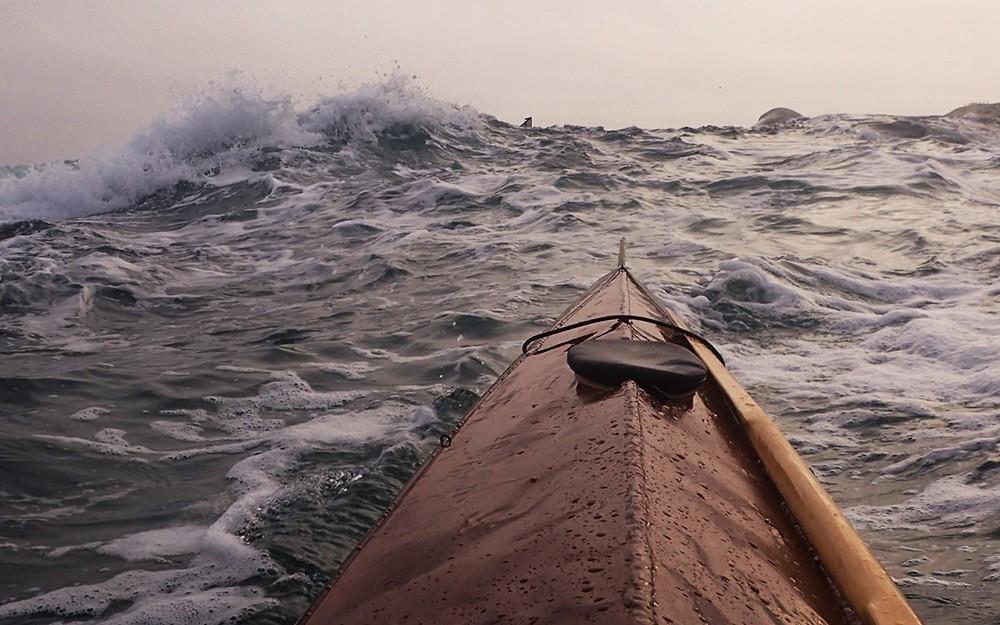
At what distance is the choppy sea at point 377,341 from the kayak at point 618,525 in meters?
1.06

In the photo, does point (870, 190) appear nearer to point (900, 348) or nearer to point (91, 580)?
point (900, 348)

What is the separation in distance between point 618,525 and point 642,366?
0.88 m

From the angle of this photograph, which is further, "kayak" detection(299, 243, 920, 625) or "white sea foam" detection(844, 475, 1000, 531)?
"white sea foam" detection(844, 475, 1000, 531)

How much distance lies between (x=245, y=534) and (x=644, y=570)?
2401mm

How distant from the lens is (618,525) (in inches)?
56.6

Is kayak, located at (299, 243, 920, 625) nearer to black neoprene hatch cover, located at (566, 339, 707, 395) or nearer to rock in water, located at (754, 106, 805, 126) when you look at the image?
black neoprene hatch cover, located at (566, 339, 707, 395)

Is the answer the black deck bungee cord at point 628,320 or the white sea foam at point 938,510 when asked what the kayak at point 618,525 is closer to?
the black deck bungee cord at point 628,320

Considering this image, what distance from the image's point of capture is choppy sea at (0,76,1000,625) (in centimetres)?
313

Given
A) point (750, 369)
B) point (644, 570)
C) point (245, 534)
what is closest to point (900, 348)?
point (750, 369)

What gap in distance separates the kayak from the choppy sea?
106 cm

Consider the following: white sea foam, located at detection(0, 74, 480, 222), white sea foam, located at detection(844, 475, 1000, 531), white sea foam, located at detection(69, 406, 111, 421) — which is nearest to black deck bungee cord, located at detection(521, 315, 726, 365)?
white sea foam, located at detection(844, 475, 1000, 531)

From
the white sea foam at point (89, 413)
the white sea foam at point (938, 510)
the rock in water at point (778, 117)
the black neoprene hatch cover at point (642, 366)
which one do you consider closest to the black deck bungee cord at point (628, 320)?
the black neoprene hatch cover at point (642, 366)

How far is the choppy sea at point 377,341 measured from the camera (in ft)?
10.3

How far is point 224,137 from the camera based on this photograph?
17.0 metres
